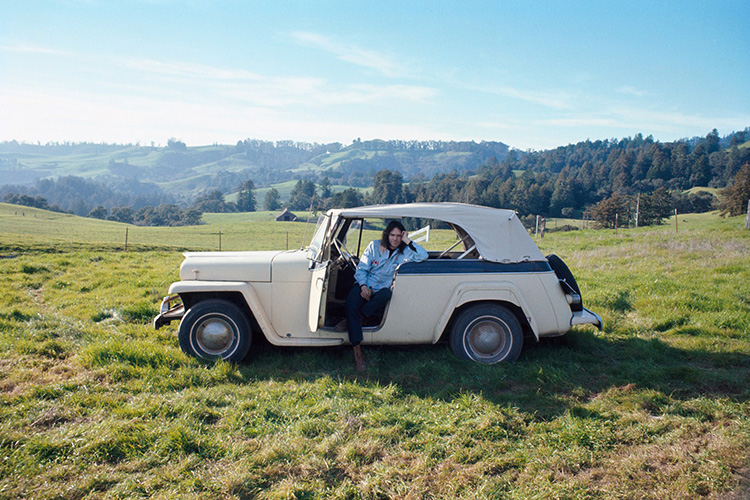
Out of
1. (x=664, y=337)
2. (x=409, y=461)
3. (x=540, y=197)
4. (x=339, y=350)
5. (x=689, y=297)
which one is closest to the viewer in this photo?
(x=409, y=461)

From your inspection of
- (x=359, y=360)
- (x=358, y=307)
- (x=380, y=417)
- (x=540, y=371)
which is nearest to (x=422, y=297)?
(x=358, y=307)

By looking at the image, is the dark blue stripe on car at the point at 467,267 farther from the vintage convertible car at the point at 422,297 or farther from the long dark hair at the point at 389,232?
the long dark hair at the point at 389,232

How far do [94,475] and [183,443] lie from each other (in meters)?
0.60

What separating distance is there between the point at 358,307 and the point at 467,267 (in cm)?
135

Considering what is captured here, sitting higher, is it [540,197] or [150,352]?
[540,197]

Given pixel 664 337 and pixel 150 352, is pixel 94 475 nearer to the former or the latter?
pixel 150 352

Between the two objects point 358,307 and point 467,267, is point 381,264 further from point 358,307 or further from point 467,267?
point 467,267

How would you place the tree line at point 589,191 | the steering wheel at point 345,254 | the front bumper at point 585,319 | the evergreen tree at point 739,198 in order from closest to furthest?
the front bumper at point 585,319, the steering wheel at point 345,254, the evergreen tree at point 739,198, the tree line at point 589,191

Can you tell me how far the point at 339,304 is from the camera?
582 cm

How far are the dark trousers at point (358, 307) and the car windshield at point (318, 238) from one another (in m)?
0.71

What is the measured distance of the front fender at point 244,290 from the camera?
5.11m

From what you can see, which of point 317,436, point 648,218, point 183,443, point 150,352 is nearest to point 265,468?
point 317,436

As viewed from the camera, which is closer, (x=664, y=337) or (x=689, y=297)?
(x=664, y=337)

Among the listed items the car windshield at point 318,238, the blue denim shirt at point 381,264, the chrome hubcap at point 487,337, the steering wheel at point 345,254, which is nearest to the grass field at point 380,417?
the chrome hubcap at point 487,337
